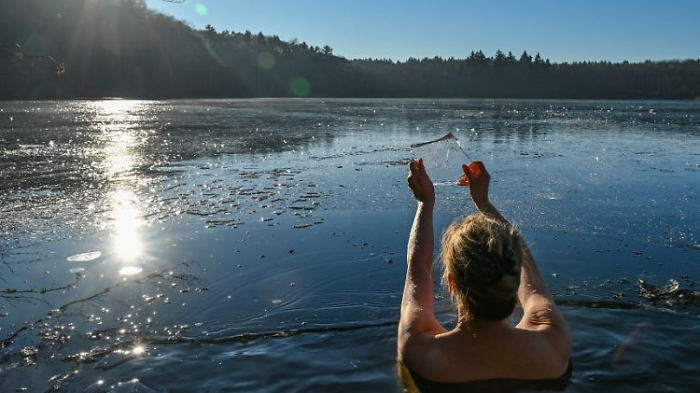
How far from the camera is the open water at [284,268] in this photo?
3.74m

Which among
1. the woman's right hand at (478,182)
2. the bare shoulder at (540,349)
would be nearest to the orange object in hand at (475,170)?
the woman's right hand at (478,182)

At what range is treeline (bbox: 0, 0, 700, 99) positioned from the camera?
285 feet

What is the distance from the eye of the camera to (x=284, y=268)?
595 cm

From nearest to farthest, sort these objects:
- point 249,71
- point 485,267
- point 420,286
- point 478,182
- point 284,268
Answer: point 485,267, point 420,286, point 478,182, point 284,268, point 249,71

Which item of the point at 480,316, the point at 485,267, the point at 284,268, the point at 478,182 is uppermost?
the point at 478,182

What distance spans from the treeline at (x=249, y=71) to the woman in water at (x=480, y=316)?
53105 millimetres

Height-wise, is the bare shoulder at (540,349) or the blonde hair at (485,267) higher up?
the blonde hair at (485,267)

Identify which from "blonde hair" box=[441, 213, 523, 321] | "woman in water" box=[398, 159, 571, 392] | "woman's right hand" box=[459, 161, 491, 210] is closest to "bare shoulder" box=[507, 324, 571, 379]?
"woman in water" box=[398, 159, 571, 392]

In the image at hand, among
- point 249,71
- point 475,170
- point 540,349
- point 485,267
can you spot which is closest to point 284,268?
point 475,170

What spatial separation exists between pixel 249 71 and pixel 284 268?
127m

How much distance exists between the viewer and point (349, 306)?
4.98 meters

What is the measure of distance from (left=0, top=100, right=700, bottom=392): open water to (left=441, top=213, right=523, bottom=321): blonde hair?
1.16m

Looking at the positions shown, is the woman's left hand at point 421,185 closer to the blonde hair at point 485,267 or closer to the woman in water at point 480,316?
the woman in water at point 480,316

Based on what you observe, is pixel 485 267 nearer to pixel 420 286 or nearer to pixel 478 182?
pixel 420 286
